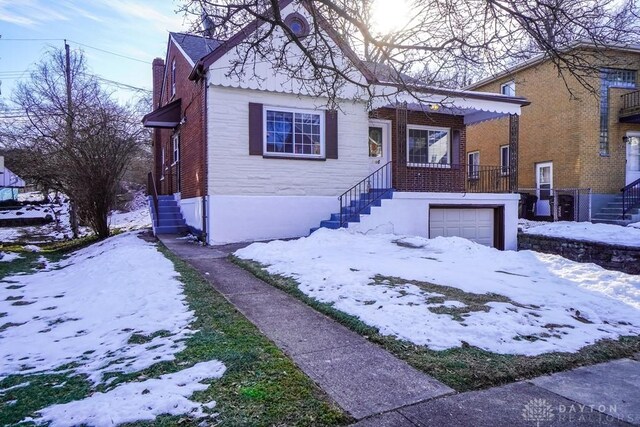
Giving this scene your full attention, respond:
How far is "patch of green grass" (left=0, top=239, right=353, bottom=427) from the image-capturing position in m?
2.58

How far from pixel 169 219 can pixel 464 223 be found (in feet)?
30.9

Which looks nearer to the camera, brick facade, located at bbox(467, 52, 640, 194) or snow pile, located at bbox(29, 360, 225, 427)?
snow pile, located at bbox(29, 360, 225, 427)

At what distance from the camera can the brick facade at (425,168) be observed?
11.9m

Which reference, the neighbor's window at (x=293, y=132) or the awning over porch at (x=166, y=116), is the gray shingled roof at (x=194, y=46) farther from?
the neighbor's window at (x=293, y=132)

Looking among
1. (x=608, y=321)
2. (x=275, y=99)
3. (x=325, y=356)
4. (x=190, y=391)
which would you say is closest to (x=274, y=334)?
→ (x=325, y=356)

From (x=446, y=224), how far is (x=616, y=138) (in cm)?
1034

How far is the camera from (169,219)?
1407cm

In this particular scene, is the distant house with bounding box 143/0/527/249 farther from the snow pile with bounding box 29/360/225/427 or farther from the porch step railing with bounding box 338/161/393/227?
the snow pile with bounding box 29/360/225/427

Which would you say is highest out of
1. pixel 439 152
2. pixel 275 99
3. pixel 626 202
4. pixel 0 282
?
pixel 275 99

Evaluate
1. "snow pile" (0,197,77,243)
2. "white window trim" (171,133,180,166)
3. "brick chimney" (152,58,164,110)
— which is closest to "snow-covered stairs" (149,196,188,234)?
"white window trim" (171,133,180,166)

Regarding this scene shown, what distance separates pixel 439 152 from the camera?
1459 cm

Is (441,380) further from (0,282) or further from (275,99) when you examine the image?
(275,99)

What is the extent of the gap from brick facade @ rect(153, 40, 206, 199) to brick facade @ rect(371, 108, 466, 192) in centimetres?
516

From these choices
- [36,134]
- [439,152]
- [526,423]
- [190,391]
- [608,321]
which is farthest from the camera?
[36,134]
